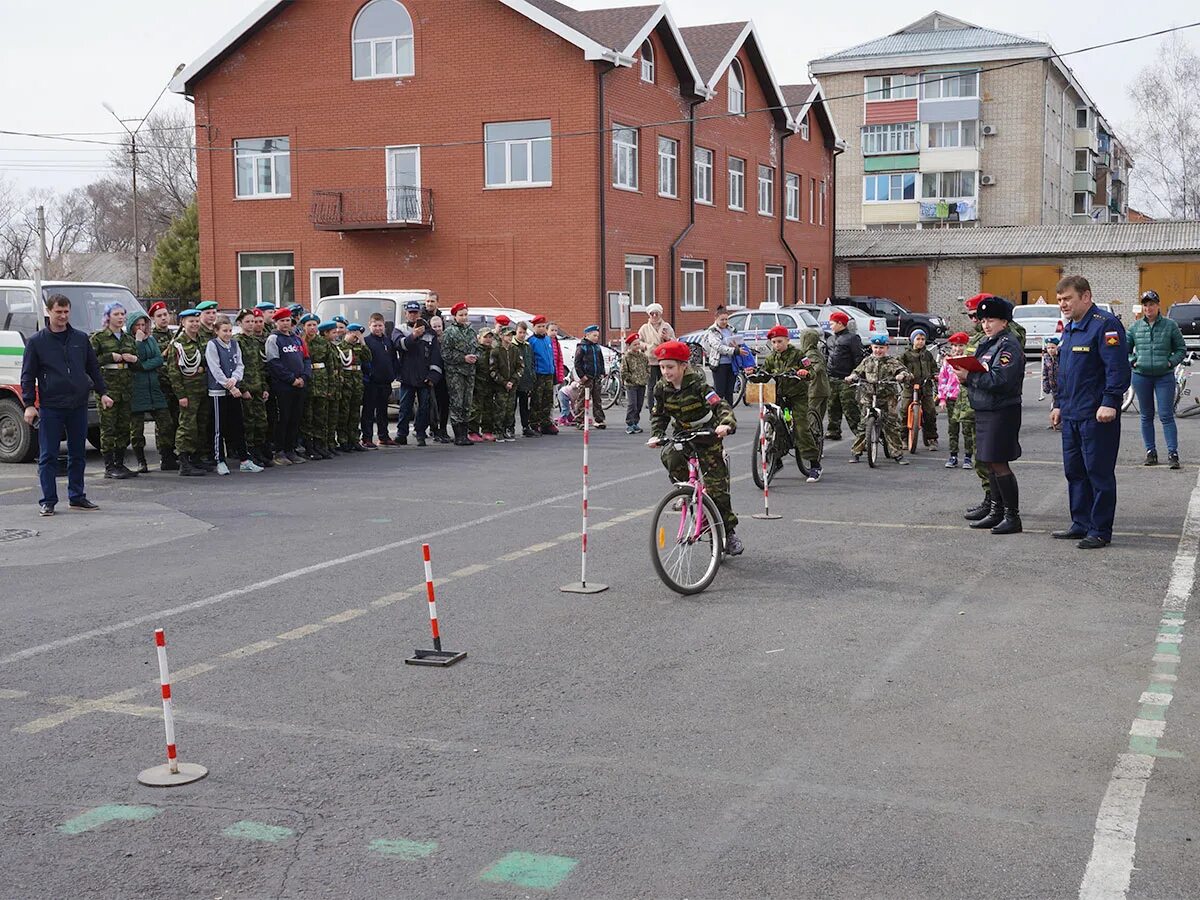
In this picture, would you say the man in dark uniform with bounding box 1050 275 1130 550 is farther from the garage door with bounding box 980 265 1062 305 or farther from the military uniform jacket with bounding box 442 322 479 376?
the garage door with bounding box 980 265 1062 305

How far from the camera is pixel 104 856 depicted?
4.65 metres

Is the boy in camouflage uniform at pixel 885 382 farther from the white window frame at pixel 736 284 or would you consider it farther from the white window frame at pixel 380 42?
the white window frame at pixel 736 284

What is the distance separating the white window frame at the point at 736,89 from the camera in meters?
43.8

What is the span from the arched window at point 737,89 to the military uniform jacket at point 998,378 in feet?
112

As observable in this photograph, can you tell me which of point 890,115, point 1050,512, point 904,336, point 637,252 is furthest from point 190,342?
point 890,115

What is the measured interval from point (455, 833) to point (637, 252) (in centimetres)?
3381

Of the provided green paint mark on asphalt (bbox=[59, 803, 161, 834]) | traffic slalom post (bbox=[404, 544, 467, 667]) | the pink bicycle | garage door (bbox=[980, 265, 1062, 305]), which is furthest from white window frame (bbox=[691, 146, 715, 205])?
green paint mark on asphalt (bbox=[59, 803, 161, 834])

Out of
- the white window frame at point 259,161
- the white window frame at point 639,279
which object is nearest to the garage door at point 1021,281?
the white window frame at point 639,279

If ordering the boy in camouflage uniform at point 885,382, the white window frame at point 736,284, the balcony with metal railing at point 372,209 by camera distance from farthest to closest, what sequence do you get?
1. the white window frame at point 736,284
2. the balcony with metal railing at point 372,209
3. the boy in camouflage uniform at point 885,382

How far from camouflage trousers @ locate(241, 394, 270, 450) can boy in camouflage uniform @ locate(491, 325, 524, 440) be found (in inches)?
164

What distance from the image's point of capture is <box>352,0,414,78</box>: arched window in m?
36.7

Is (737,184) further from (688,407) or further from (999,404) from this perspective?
(688,407)

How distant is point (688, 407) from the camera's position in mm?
9547

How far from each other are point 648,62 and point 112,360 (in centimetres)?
2581
